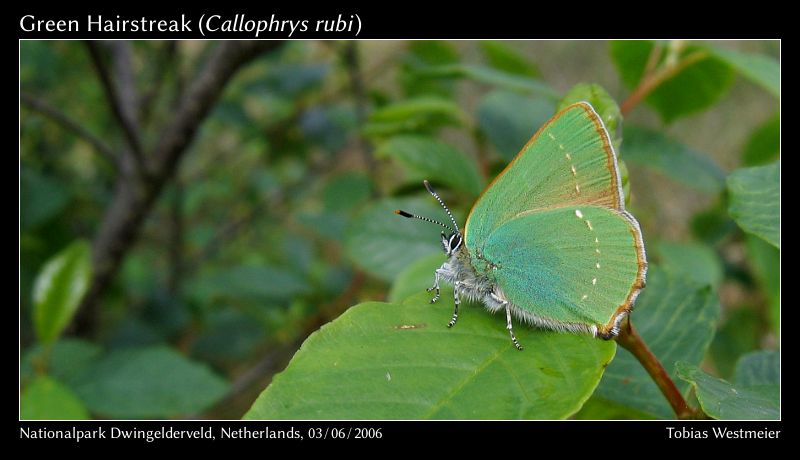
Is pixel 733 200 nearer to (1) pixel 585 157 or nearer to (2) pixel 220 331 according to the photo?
(1) pixel 585 157

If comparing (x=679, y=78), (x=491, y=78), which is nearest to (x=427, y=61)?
(x=491, y=78)

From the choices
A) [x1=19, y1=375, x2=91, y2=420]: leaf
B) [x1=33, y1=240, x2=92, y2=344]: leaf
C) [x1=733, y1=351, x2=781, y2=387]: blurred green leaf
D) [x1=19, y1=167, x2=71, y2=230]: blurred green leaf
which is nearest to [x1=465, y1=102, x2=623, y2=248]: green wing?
[x1=733, y1=351, x2=781, y2=387]: blurred green leaf

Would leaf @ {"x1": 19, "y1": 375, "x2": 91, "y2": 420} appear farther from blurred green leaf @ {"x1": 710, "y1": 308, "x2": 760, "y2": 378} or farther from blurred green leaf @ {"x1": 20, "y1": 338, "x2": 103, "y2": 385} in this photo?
blurred green leaf @ {"x1": 710, "y1": 308, "x2": 760, "y2": 378}

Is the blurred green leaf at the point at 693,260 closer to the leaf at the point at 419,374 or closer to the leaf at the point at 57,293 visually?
the leaf at the point at 419,374

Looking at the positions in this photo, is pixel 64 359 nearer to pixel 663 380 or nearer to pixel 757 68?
pixel 663 380

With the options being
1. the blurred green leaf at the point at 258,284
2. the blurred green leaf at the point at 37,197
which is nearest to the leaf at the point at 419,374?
the blurred green leaf at the point at 258,284

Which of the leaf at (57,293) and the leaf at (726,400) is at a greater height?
the leaf at (57,293)

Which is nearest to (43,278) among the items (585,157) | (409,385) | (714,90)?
(409,385)
